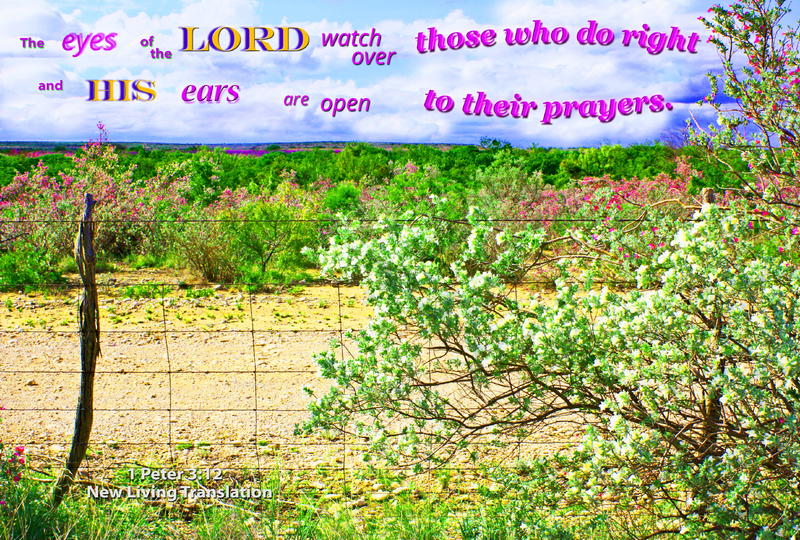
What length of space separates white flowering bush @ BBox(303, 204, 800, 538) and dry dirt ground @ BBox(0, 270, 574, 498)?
0.69m

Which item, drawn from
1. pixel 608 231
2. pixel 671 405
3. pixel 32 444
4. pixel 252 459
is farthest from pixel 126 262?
pixel 671 405

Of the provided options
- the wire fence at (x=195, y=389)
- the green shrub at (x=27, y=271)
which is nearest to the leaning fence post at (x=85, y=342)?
the wire fence at (x=195, y=389)

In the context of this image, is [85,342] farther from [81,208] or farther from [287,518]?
[81,208]

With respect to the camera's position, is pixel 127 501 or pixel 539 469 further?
pixel 127 501

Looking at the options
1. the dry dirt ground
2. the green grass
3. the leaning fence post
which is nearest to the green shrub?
the dry dirt ground

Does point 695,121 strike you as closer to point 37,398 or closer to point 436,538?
point 436,538

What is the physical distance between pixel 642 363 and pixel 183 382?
3874 mm

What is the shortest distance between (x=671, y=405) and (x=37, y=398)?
14.3 ft

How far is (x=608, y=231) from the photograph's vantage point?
367 cm

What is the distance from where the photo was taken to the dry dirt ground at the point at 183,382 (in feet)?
14.2

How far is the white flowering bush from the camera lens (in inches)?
98.8

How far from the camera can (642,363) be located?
265cm

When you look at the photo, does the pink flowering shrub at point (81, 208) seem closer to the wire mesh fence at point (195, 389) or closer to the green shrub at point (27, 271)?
the green shrub at point (27, 271)

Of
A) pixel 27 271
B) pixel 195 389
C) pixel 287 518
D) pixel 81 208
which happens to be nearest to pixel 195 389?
pixel 195 389
